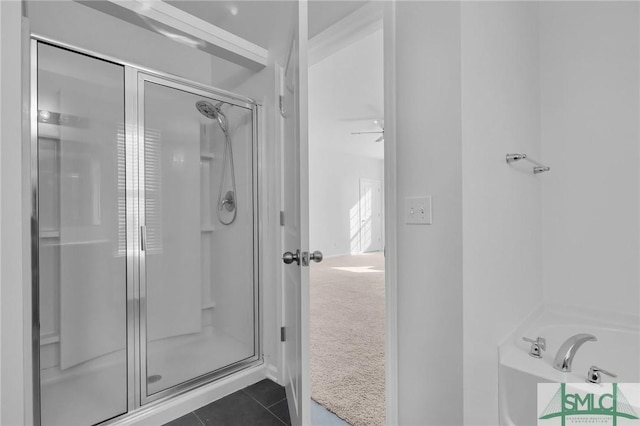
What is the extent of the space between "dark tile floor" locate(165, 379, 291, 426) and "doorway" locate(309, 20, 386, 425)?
21 cm

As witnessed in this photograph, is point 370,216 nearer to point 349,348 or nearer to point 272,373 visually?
point 349,348

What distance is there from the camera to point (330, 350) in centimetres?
251

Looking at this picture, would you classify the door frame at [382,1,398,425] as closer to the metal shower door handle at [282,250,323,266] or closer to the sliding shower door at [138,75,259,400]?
the metal shower door handle at [282,250,323,266]

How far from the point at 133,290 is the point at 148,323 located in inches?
12.5

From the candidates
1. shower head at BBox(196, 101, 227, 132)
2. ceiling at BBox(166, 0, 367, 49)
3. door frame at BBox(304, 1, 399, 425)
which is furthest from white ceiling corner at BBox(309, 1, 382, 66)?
shower head at BBox(196, 101, 227, 132)

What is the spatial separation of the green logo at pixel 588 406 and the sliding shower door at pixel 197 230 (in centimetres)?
169

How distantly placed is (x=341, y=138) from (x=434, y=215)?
221 inches

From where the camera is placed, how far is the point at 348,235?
806 cm

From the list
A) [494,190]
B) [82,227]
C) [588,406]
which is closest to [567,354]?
[588,406]

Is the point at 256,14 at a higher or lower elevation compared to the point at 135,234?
higher

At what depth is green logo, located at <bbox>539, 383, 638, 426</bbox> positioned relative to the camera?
1115mm

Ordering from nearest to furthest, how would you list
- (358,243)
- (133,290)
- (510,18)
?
(510,18) → (133,290) → (358,243)

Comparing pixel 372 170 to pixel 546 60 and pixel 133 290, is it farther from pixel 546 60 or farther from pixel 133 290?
pixel 133 290

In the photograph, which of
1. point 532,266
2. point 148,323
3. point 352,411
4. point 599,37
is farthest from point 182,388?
point 599,37
